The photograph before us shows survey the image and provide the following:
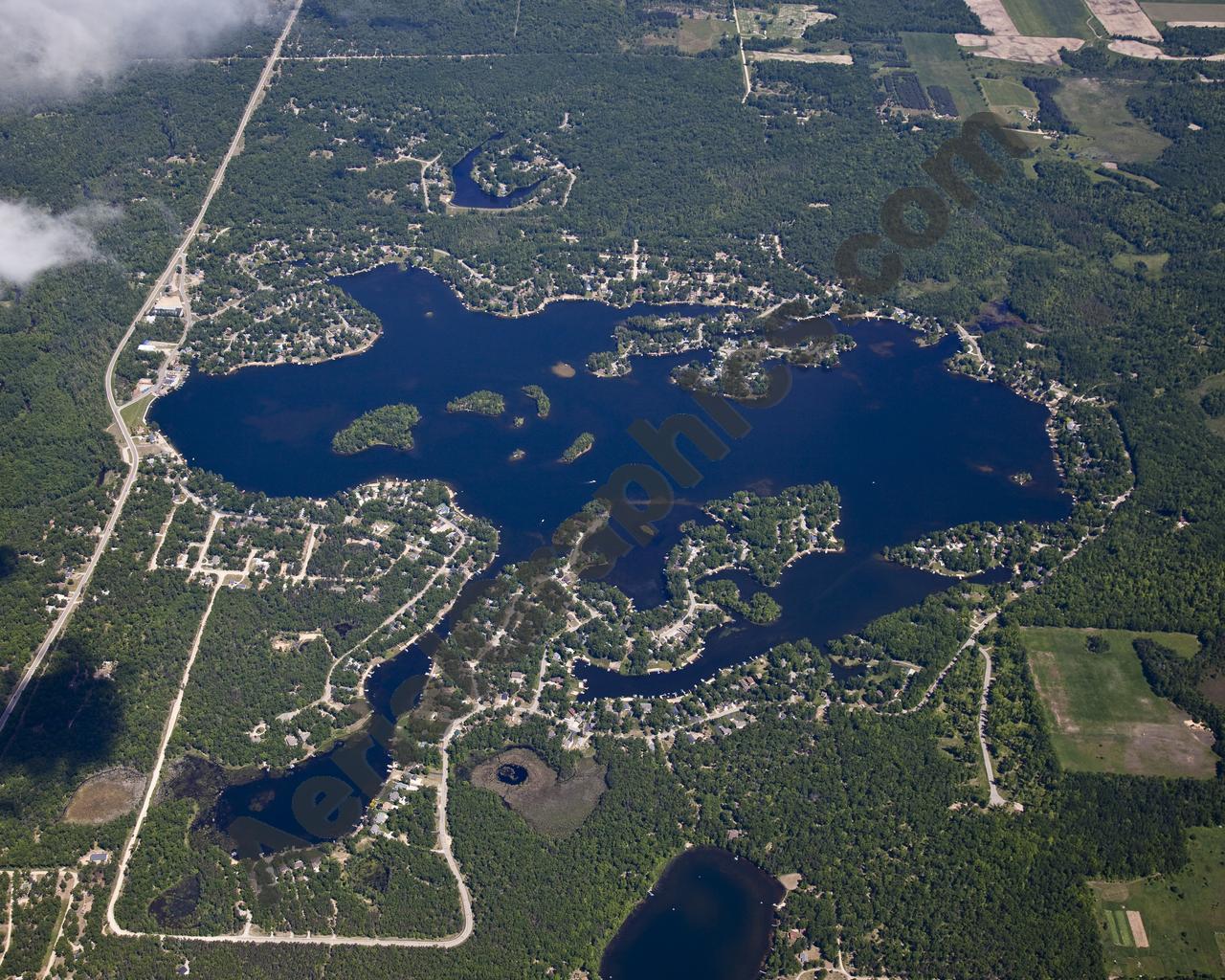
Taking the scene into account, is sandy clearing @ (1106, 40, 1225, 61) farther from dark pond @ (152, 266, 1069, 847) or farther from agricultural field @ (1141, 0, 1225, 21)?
dark pond @ (152, 266, 1069, 847)

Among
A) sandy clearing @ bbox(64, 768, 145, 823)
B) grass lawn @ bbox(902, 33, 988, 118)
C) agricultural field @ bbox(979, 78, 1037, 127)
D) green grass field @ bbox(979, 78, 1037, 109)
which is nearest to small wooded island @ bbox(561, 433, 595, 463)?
sandy clearing @ bbox(64, 768, 145, 823)

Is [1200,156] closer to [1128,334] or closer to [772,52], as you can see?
[1128,334]

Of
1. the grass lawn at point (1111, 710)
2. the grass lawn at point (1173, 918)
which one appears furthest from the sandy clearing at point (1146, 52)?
the grass lawn at point (1173, 918)

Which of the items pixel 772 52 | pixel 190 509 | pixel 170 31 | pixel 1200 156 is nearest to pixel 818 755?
pixel 190 509

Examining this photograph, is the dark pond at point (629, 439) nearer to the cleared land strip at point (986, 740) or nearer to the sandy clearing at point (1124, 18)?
the cleared land strip at point (986, 740)

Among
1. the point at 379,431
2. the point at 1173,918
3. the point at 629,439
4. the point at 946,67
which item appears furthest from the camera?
the point at 946,67

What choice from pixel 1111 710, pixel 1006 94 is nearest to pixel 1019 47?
pixel 1006 94

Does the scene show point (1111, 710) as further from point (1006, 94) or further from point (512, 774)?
point (1006, 94)
